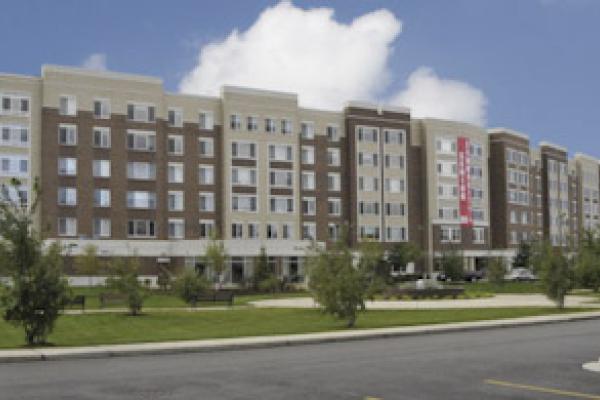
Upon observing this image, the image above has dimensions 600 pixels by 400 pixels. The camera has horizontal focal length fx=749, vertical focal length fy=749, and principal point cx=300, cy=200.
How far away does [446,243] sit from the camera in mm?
94250

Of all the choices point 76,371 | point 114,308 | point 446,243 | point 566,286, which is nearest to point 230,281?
point 446,243

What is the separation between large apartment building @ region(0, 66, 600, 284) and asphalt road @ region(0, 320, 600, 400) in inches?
1789

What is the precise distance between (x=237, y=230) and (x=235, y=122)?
37.2ft

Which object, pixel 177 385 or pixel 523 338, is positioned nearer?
pixel 177 385

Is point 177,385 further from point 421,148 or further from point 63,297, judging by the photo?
point 421,148

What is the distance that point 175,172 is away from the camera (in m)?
75.5

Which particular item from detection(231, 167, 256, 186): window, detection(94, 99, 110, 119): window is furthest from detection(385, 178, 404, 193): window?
detection(94, 99, 110, 119): window

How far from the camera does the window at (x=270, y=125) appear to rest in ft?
263

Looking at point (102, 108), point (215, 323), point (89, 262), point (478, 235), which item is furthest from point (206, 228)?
point (215, 323)

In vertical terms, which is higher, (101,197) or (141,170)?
(141,170)

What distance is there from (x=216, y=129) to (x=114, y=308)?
4122 cm

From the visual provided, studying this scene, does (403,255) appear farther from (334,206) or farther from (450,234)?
(450,234)

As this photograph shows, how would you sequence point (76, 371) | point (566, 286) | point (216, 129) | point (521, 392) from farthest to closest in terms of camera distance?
point (216, 129) → point (566, 286) → point (76, 371) → point (521, 392)

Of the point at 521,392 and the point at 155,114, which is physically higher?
the point at 155,114
